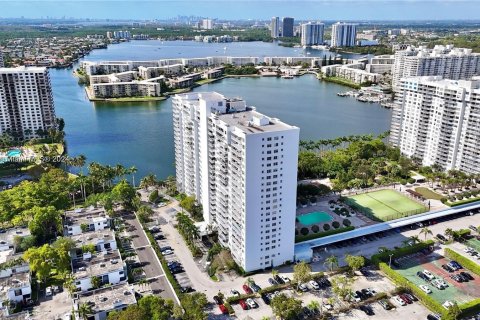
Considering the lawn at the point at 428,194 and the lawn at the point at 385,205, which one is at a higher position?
the lawn at the point at 428,194

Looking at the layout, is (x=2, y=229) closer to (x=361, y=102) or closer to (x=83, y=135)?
(x=83, y=135)

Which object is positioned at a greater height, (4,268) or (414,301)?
(4,268)

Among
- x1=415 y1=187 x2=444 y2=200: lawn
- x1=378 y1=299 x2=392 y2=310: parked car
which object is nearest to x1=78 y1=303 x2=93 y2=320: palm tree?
x1=378 y1=299 x2=392 y2=310: parked car

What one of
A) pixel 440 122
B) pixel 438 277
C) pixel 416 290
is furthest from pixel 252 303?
pixel 440 122

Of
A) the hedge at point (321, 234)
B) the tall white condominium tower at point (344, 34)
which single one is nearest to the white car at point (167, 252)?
the hedge at point (321, 234)

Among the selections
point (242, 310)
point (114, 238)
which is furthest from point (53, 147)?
point (242, 310)

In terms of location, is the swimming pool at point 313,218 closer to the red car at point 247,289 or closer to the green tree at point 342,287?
the green tree at point 342,287

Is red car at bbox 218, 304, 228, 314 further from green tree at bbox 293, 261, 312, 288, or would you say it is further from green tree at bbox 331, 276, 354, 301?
green tree at bbox 331, 276, 354, 301
